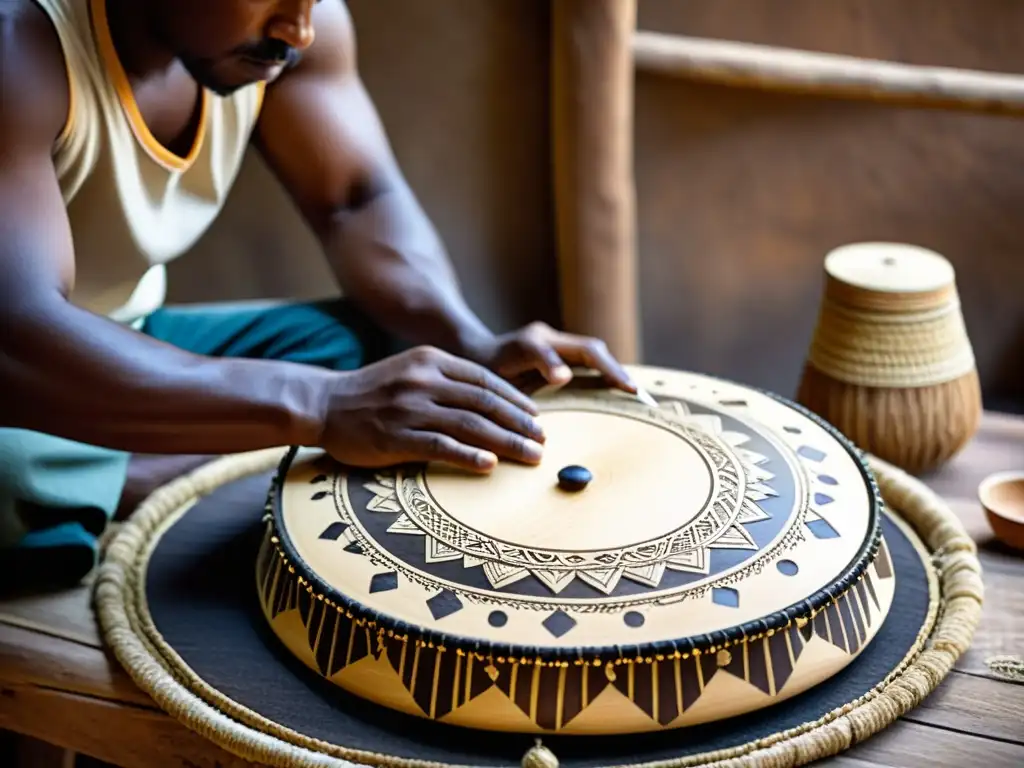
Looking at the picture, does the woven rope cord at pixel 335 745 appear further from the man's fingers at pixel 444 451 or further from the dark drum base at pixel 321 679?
the man's fingers at pixel 444 451

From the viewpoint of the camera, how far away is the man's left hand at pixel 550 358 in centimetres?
139

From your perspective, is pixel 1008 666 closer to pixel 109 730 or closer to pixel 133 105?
pixel 109 730

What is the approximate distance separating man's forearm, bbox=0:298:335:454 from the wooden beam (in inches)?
38.4

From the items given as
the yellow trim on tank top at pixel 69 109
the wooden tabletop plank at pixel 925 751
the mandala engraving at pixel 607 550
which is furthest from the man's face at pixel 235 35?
the wooden tabletop plank at pixel 925 751

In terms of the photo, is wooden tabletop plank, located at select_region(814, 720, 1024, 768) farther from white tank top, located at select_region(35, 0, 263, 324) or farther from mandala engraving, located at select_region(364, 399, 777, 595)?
white tank top, located at select_region(35, 0, 263, 324)

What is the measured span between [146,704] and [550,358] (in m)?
0.53

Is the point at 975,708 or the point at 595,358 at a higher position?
the point at 595,358

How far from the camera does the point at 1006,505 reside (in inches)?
58.7

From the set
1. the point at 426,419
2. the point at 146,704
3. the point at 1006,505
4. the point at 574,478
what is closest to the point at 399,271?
the point at 426,419

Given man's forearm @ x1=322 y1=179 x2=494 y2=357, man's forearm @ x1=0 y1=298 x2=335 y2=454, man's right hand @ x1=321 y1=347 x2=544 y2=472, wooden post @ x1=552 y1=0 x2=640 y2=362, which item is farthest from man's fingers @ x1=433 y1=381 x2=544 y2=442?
wooden post @ x1=552 y1=0 x2=640 y2=362

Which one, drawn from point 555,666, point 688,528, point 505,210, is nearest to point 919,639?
point 688,528

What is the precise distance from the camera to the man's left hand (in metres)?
1.39

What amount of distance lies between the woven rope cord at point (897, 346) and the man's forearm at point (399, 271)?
462 mm

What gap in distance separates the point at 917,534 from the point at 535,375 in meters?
0.45
